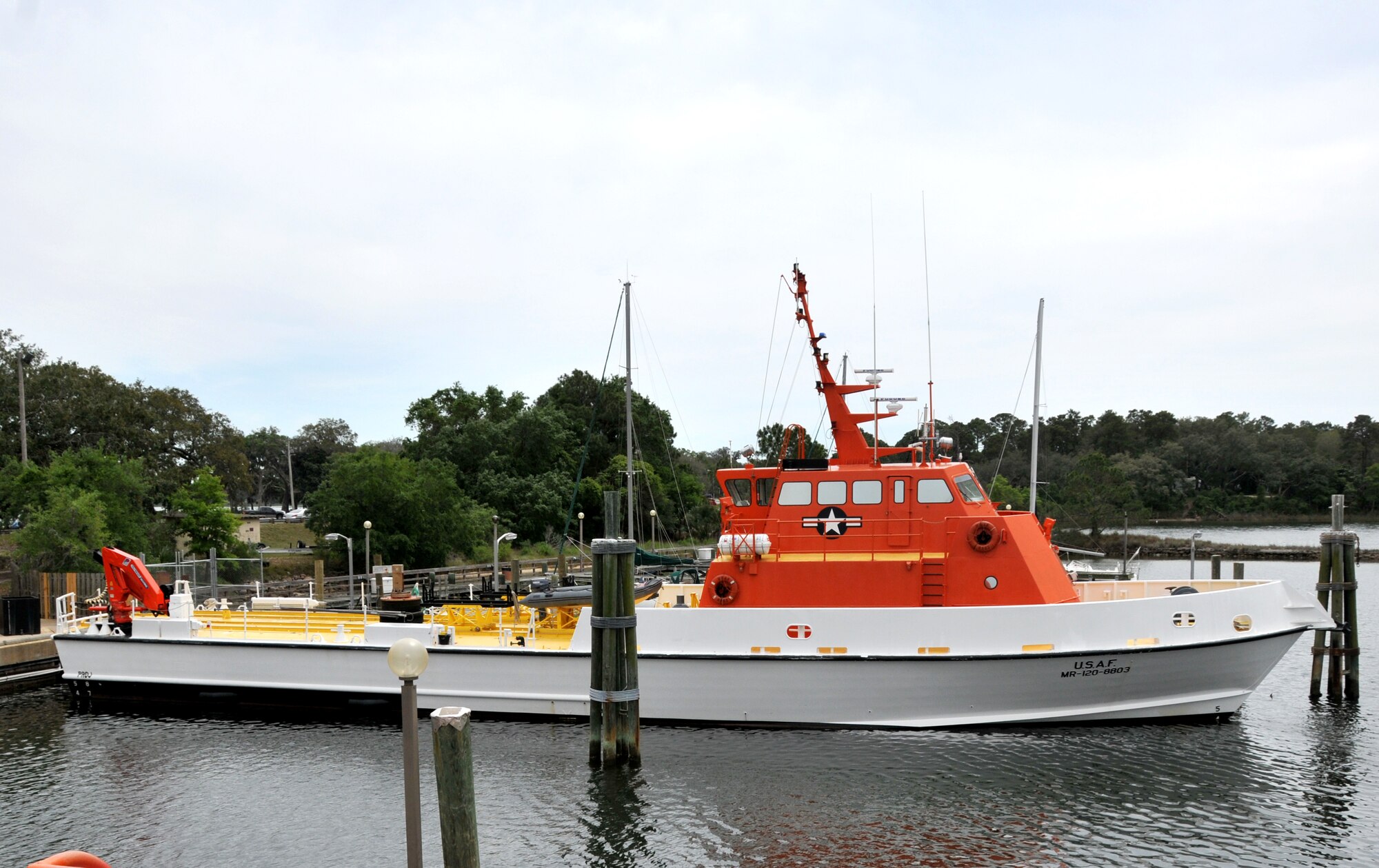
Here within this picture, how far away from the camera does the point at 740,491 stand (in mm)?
13180

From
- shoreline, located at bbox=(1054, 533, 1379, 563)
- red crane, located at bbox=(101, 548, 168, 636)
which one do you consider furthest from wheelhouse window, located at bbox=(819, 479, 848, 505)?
shoreline, located at bbox=(1054, 533, 1379, 563)

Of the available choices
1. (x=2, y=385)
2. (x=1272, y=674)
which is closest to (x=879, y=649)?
(x=1272, y=674)

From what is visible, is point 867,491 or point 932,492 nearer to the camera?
point 932,492

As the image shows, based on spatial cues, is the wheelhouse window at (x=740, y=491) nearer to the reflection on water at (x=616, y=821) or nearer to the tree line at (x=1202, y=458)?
the reflection on water at (x=616, y=821)

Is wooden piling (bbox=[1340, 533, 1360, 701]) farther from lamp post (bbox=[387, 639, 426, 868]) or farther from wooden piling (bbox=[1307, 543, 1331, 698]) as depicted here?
lamp post (bbox=[387, 639, 426, 868])

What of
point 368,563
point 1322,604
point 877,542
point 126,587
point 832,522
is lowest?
point 368,563

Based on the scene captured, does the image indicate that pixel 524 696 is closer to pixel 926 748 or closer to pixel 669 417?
pixel 926 748

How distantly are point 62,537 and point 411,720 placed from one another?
18.8 meters

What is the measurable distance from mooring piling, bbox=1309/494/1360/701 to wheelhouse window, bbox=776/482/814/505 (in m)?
6.93

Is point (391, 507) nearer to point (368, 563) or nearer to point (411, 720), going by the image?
point (368, 563)

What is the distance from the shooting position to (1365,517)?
67562mm

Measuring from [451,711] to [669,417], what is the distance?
154ft

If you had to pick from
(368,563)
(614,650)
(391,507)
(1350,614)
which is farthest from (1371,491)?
(614,650)

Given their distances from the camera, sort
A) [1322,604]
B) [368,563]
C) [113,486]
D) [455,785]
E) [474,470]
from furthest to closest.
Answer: [474,470] < [368,563] < [113,486] < [1322,604] < [455,785]
